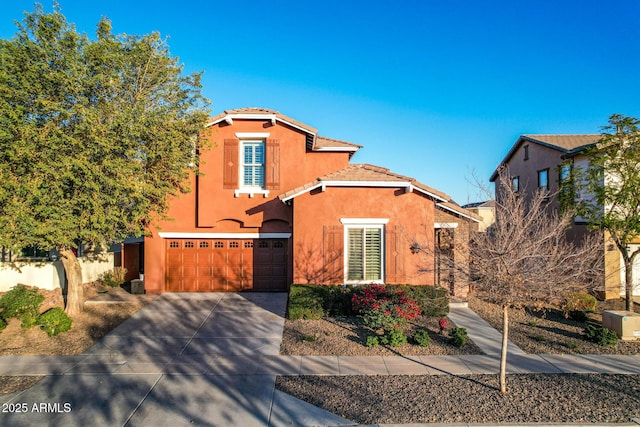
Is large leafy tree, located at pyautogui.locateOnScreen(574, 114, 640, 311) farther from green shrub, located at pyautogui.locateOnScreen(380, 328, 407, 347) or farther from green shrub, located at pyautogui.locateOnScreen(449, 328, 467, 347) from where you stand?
green shrub, located at pyautogui.locateOnScreen(380, 328, 407, 347)

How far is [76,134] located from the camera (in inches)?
371

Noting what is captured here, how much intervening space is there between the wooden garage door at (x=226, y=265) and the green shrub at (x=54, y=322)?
4.74 meters

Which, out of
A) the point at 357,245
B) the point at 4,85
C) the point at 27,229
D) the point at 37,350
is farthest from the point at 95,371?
the point at 357,245

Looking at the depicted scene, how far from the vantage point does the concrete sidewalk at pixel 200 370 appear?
597cm

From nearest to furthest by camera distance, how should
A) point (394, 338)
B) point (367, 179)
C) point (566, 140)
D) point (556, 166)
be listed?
point (394, 338) < point (367, 179) < point (556, 166) < point (566, 140)

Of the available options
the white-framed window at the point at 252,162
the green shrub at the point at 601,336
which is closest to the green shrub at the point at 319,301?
the white-framed window at the point at 252,162

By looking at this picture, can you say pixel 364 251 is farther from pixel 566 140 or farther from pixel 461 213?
pixel 566 140

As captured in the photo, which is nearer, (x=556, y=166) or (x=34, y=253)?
(x=34, y=253)

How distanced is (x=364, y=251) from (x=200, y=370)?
6.73 m

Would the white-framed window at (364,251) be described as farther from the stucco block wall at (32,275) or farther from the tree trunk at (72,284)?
the stucco block wall at (32,275)

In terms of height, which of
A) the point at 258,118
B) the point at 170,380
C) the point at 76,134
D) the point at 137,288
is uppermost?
the point at 258,118

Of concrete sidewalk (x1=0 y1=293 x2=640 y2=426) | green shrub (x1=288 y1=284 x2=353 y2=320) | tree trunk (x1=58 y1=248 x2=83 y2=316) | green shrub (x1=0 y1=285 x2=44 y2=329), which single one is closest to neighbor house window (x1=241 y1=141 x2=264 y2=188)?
green shrub (x1=288 y1=284 x2=353 y2=320)

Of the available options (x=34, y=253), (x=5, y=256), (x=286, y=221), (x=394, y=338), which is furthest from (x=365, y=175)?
(x=5, y=256)

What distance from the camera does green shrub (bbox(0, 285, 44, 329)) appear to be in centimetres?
982
